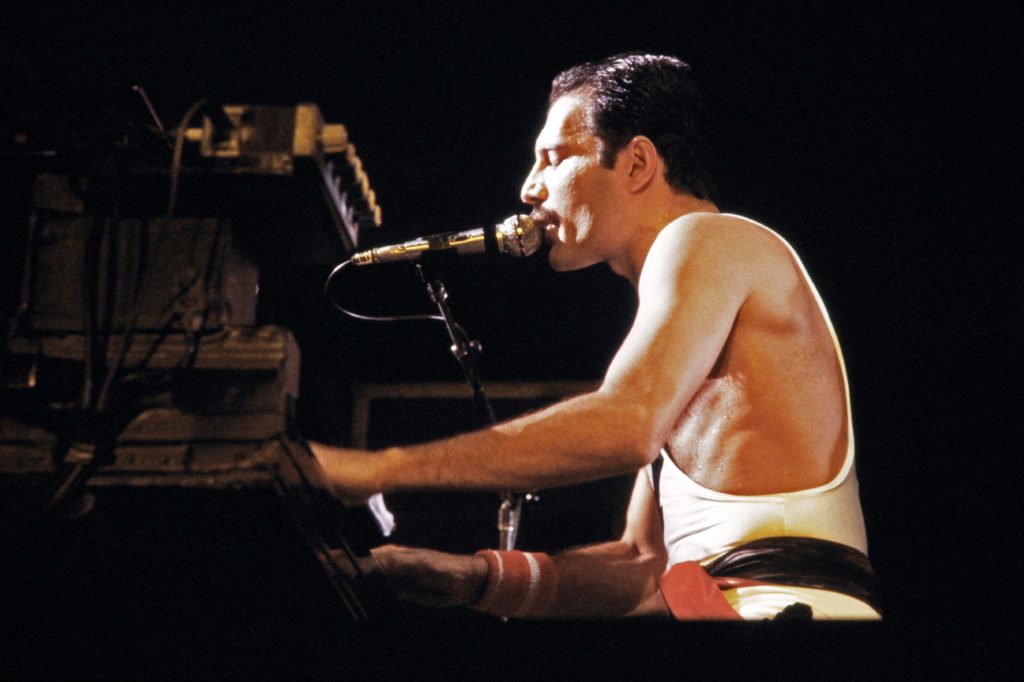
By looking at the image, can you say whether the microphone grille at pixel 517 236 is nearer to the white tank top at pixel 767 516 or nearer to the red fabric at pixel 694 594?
the white tank top at pixel 767 516

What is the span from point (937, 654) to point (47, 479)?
122 centimetres

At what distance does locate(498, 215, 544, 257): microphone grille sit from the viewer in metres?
2.25

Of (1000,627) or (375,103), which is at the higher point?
(375,103)

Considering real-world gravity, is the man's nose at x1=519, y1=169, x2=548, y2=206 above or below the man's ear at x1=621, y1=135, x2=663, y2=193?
below

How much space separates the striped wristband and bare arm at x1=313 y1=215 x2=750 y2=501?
0.58 metres

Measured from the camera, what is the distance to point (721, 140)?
3406 millimetres

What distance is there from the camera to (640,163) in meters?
2.54

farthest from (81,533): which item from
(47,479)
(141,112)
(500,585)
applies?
(500,585)

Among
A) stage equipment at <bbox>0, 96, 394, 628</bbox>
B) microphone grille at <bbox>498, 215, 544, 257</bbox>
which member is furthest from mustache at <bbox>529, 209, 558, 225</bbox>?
stage equipment at <bbox>0, 96, 394, 628</bbox>

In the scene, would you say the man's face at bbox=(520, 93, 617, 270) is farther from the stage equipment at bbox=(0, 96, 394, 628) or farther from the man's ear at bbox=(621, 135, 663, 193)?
the stage equipment at bbox=(0, 96, 394, 628)

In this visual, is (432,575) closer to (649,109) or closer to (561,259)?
(561,259)

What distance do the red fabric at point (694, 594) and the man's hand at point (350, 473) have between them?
61 cm

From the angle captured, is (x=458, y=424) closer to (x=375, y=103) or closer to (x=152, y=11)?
(x=375, y=103)

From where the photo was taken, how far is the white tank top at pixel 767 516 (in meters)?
1.76
